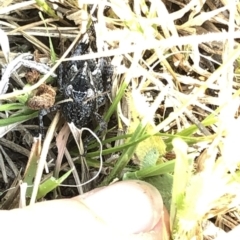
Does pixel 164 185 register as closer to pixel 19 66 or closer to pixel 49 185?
pixel 49 185

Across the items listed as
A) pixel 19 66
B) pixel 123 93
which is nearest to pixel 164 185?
pixel 123 93

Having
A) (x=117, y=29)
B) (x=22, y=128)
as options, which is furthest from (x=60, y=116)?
(x=117, y=29)

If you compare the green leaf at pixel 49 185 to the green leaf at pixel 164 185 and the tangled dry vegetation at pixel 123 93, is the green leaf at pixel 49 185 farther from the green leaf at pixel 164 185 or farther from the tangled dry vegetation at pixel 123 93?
the green leaf at pixel 164 185

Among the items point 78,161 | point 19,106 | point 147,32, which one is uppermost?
point 147,32

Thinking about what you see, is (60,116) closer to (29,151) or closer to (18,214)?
(29,151)

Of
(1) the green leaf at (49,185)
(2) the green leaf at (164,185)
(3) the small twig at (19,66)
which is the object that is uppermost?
(3) the small twig at (19,66)

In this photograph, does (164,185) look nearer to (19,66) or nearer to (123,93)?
(123,93)

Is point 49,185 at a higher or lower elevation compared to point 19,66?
lower

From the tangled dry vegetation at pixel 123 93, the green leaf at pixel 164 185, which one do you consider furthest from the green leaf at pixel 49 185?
the green leaf at pixel 164 185
